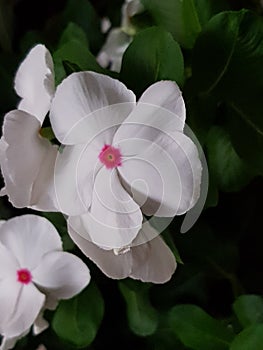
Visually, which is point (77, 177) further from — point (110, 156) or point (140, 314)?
point (140, 314)

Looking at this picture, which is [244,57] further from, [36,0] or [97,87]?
[36,0]

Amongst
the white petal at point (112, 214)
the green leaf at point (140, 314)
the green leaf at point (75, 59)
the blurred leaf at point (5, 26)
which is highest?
the green leaf at point (75, 59)

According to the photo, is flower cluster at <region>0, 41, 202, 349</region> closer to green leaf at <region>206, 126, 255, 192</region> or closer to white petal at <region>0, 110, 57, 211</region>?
white petal at <region>0, 110, 57, 211</region>

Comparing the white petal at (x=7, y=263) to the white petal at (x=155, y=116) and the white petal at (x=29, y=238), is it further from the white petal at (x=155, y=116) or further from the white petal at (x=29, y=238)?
the white petal at (x=155, y=116)

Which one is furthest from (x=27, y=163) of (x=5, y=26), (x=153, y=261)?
(x=5, y=26)

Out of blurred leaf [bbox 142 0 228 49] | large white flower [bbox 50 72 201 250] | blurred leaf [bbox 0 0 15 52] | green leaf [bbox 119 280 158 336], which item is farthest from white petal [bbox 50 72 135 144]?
blurred leaf [bbox 0 0 15 52]

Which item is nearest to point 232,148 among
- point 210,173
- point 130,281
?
point 210,173

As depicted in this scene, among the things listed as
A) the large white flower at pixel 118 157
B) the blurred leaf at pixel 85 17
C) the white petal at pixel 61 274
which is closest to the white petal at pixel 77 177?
the large white flower at pixel 118 157
